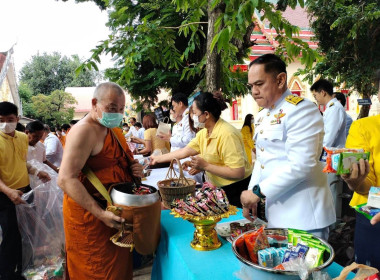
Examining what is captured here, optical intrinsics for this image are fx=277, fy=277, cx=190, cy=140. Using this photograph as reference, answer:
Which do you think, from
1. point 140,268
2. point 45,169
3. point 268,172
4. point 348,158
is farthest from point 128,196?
point 45,169

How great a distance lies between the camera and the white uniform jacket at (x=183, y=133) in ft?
12.4

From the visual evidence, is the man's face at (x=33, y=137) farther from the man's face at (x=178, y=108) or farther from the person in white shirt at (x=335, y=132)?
the person in white shirt at (x=335, y=132)

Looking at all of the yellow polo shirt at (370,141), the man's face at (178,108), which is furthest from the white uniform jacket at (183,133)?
the yellow polo shirt at (370,141)

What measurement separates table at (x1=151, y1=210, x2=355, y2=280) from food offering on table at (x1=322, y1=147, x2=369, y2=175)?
1.27 feet

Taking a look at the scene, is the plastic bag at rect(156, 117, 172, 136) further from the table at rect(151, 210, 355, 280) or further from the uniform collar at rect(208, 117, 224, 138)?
the table at rect(151, 210, 355, 280)

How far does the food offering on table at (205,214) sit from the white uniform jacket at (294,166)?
0.24 metres

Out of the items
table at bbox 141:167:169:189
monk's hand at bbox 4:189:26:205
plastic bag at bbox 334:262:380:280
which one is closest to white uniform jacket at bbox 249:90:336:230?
plastic bag at bbox 334:262:380:280

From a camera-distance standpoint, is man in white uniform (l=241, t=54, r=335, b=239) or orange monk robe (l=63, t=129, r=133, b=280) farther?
orange monk robe (l=63, t=129, r=133, b=280)

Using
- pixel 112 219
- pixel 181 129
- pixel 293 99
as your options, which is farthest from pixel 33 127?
pixel 293 99

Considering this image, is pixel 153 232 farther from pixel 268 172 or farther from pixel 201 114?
pixel 201 114

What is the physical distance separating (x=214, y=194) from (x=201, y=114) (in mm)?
1156

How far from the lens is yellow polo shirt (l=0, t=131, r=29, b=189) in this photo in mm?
2887

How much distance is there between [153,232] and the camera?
1.67 m

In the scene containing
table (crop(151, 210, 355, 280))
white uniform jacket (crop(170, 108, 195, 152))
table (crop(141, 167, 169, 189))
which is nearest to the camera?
table (crop(151, 210, 355, 280))
